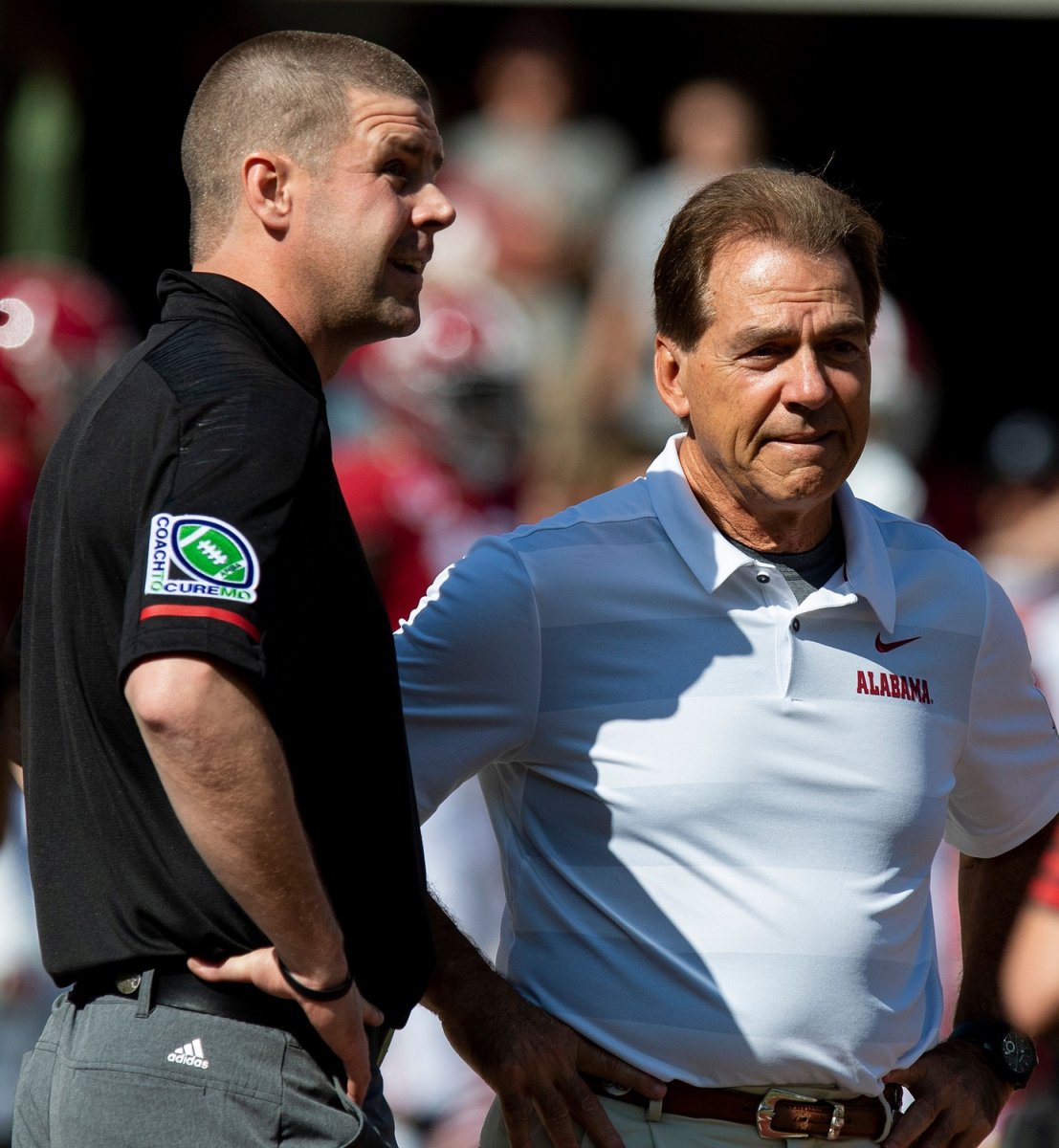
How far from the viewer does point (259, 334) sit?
2666 millimetres

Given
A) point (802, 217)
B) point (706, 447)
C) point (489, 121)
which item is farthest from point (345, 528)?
point (489, 121)

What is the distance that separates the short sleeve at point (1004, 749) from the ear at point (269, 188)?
1361mm

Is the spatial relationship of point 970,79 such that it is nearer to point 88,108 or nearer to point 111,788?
point 88,108

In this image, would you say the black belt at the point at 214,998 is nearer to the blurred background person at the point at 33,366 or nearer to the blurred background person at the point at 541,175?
the blurred background person at the point at 33,366

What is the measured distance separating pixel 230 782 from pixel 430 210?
0.94 m

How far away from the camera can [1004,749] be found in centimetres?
330

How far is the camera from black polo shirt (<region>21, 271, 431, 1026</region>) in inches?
95.8

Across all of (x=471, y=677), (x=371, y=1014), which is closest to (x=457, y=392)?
(x=471, y=677)

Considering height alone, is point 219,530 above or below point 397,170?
below

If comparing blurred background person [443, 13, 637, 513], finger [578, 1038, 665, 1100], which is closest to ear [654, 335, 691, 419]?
finger [578, 1038, 665, 1100]

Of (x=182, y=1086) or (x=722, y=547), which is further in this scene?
(x=722, y=547)

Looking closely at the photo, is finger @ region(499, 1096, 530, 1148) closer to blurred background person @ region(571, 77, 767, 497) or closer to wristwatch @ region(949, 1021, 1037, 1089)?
wristwatch @ region(949, 1021, 1037, 1089)

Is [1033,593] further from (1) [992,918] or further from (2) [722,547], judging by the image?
(2) [722,547]

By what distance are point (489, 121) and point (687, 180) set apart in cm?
126
